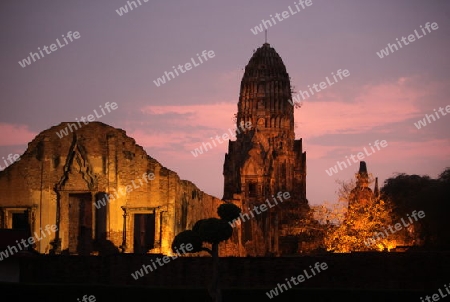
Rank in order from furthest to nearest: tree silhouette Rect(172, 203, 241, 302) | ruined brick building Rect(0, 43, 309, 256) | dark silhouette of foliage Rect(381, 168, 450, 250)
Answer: dark silhouette of foliage Rect(381, 168, 450, 250), ruined brick building Rect(0, 43, 309, 256), tree silhouette Rect(172, 203, 241, 302)

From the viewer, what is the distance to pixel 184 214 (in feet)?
144

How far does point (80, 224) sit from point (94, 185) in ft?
22.4

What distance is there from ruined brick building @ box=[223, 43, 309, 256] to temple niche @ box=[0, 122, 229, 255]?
2567 centimetres

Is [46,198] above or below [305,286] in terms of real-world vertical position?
above

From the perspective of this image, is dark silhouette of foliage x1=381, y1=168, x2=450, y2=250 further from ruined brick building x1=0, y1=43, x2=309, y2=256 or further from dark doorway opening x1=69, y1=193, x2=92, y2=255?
dark doorway opening x1=69, y1=193, x2=92, y2=255

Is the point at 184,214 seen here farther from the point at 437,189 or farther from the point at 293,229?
the point at 293,229

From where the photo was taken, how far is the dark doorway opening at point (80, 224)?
1764 inches


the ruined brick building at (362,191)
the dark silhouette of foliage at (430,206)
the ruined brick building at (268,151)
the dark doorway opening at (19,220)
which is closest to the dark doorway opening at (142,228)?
the dark doorway opening at (19,220)

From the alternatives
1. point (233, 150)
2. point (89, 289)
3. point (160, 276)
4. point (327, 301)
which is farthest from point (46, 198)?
point (233, 150)

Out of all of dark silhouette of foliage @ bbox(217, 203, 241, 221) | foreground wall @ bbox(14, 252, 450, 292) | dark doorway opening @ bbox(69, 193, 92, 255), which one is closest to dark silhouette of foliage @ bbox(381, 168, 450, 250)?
dark doorway opening @ bbox(69, 193, 92, 255)

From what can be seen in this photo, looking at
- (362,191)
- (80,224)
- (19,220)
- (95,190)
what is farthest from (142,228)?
(362,191)

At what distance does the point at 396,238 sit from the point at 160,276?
2291 centimetres

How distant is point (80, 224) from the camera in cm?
4878

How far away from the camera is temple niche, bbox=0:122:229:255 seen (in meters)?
42.4
